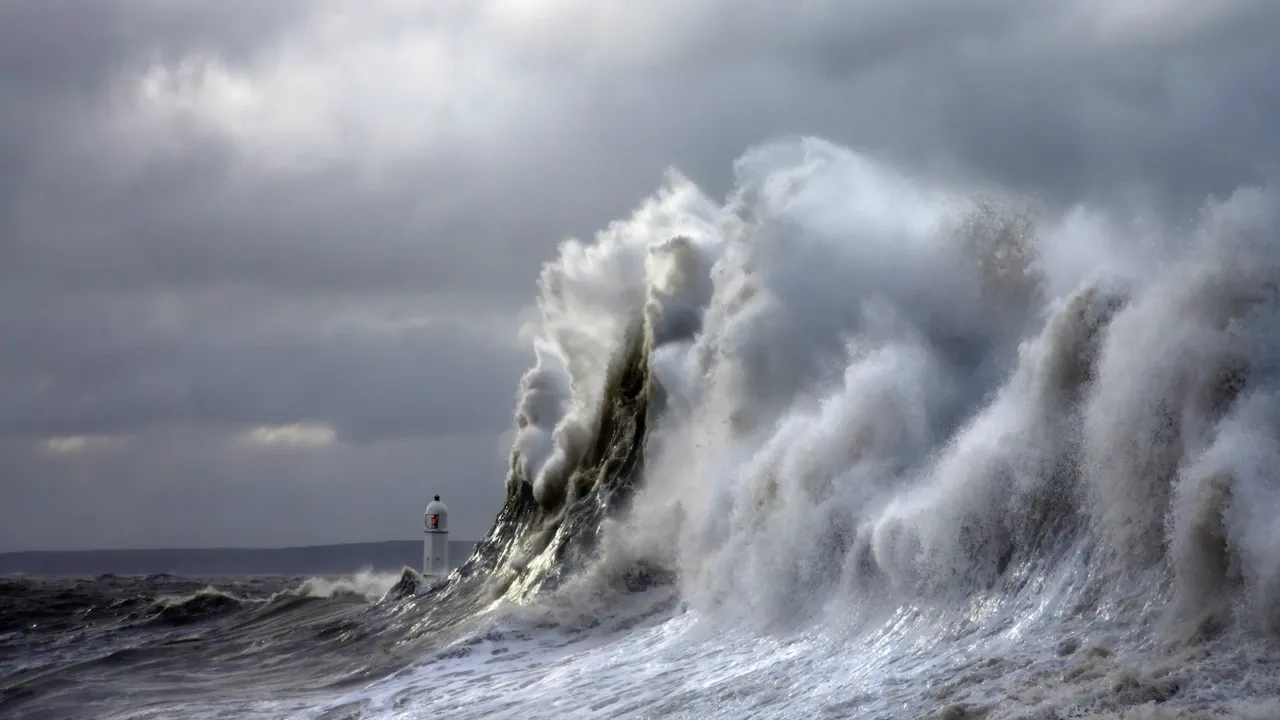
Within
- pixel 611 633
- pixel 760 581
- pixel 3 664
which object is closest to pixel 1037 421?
pixel 760 581

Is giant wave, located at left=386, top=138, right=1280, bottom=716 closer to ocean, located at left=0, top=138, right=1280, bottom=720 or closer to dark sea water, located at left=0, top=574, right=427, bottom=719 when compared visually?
ocean, located at left=0, top=138, right=1280, bottom=720

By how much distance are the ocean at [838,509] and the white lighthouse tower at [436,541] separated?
128cm

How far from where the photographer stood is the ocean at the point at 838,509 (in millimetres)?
7297

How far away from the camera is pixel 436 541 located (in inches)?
898

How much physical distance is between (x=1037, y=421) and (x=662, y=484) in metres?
6.90

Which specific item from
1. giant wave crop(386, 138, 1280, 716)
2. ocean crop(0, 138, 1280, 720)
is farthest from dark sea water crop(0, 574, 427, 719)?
giant wave crop(386, 138, 1280, 716)

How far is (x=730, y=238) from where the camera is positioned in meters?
16.3

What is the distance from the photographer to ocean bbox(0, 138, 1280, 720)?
7297 mm

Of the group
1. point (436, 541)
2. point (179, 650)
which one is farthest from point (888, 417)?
point (436, 541)

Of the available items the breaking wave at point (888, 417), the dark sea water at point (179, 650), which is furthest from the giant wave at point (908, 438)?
the dark sea water at point (179, 650)

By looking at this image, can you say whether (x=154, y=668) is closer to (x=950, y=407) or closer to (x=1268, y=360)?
(x=950, y=407)

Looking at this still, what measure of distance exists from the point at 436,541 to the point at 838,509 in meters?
13.1

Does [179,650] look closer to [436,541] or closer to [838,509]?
[436,541]

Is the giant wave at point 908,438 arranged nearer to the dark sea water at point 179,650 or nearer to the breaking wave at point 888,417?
the breaking wave at point 888,417
